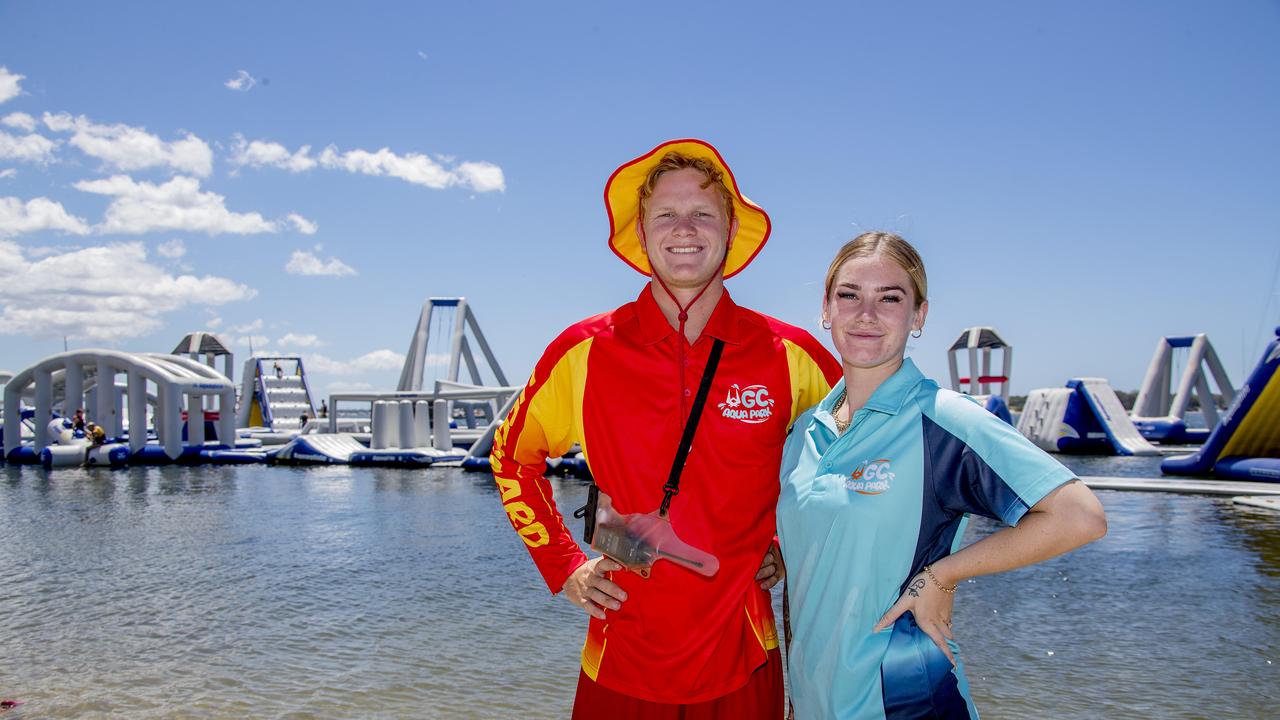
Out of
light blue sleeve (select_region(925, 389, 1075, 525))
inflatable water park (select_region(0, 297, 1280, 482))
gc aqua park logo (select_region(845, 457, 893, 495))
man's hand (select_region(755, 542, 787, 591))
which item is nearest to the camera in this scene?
light blue sleeve (select_region(925, 389, 1075, 525))

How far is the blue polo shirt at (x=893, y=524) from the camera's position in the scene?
1.79 m

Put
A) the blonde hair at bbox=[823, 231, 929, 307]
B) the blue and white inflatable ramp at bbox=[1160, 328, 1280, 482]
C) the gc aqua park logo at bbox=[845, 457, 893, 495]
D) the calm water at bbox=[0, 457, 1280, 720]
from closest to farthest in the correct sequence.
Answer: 1. the gc aqua park logo at bbox=[845, 457, 893, 495]
2. the blonde hair at bbox=[823, 231, 929, 307]
3. the calm water at bbox=[0, 457, 1280, 720]
4. the blue and white inflatable ramp at bbox=[1160, 328, 1280, 482]

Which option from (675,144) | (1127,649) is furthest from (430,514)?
(675,144)

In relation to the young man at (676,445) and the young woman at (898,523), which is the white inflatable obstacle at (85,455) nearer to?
the young man at (676,445)

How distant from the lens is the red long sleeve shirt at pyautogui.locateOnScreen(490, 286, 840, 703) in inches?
86.9

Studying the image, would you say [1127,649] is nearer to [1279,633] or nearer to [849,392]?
[1279,633]

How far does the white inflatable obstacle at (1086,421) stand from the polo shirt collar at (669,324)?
30442 mm

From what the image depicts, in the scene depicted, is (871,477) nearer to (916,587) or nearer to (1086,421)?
(916,587)

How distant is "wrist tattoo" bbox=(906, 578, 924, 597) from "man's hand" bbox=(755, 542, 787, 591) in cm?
53

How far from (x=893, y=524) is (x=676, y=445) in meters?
0.67

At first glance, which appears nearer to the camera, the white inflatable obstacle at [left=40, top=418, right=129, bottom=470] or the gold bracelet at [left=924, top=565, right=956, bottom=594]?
the gold bracelet at [left=924, top=565, right=956, bottom=594]

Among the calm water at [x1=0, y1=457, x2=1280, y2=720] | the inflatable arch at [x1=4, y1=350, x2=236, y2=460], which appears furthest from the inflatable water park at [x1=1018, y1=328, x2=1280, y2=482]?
the inflatable arch at [x1=4, y1=350, x2=236, y2=460]

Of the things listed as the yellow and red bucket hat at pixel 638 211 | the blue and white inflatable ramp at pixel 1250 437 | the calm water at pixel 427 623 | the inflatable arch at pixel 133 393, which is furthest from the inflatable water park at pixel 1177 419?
the inflatable arch at pixel 133 393

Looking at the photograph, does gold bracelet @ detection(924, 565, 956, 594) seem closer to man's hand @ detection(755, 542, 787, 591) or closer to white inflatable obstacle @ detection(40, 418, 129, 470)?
man's hand @ detection(755, 542, 787, 591)
